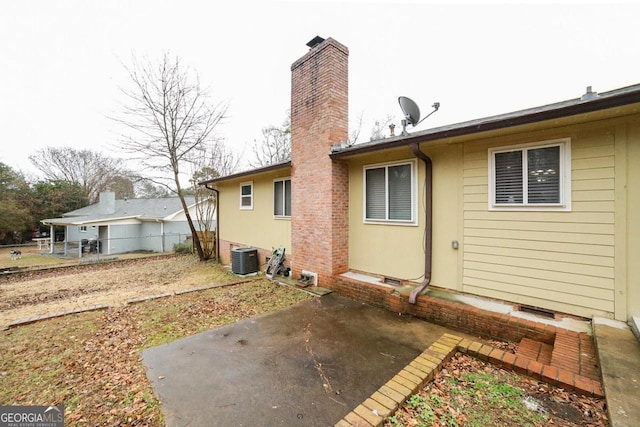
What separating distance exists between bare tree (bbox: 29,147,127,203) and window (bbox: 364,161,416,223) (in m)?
33.3

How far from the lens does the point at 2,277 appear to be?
9.11m

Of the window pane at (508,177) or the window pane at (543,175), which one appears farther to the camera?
the window pane at (508,177)

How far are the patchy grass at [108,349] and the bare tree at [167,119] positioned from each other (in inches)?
285

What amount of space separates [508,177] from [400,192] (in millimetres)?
1806

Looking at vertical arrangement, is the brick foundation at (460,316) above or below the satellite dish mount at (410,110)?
below

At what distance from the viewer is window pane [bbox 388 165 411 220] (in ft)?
16.6

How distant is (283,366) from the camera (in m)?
2.92

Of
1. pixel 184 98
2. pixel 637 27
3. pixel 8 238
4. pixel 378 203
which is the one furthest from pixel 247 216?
pixel 8 238

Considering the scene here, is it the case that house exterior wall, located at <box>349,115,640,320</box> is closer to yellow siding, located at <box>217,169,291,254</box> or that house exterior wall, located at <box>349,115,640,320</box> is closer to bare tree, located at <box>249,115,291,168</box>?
yellow siding, located at <box>217,169,291,254</box>

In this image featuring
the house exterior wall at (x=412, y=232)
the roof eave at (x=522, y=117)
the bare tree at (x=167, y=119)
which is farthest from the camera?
the bare tree at (x=167, y=119)

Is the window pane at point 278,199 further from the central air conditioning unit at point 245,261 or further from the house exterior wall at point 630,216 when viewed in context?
the house exterior wall at point 630,216

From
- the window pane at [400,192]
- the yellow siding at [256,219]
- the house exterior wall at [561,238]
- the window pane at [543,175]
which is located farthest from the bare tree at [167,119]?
the window pane at [543,175]

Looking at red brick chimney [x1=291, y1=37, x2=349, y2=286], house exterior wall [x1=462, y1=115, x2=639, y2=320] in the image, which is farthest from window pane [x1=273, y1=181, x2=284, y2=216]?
house exterior wall [x1=462, y1=115, x2=639, y2=320]

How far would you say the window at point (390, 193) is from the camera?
504cm
